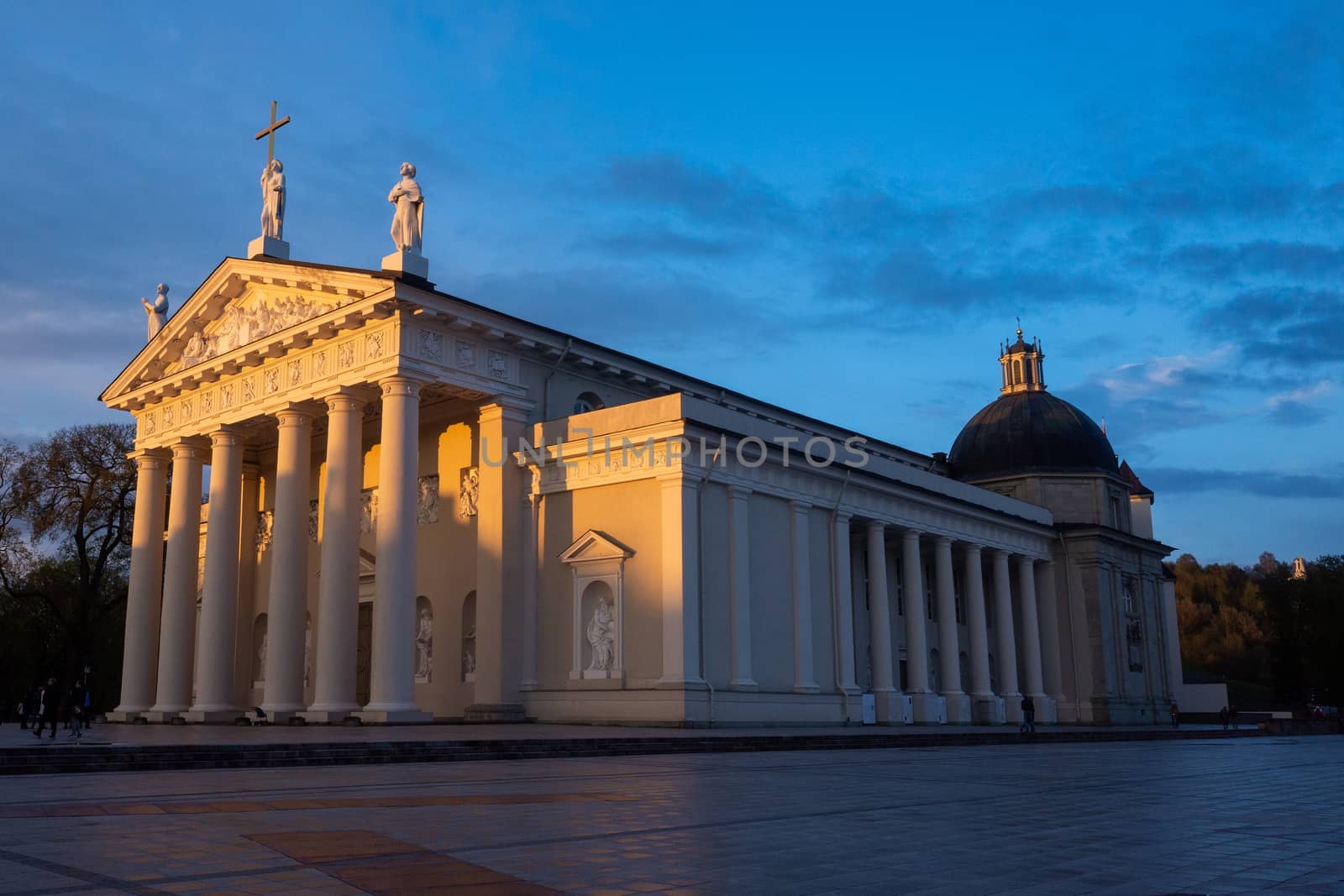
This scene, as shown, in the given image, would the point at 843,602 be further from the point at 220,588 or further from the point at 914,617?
the point at 220,588

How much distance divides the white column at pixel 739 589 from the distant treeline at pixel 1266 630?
50274 mm

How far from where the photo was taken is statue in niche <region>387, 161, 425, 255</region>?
29.2 meters

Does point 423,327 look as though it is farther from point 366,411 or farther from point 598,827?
point 598,827

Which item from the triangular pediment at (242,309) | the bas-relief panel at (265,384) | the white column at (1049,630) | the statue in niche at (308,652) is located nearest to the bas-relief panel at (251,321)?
the triangular pediment at (242,309)

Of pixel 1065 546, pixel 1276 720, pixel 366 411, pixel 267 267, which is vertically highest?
pixel 267 267

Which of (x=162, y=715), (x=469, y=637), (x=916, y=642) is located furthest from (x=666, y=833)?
(x=162, y=715)

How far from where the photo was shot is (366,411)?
34.6 meters

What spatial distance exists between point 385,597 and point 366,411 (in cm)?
867

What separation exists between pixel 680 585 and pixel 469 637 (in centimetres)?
703

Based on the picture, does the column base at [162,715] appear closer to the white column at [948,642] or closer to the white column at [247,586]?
the white column at [247,586]

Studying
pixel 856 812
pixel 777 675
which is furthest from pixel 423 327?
pixel 856 812

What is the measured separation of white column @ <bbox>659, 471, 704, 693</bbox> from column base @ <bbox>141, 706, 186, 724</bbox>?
15.6 meters

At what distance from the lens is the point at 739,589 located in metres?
28.9

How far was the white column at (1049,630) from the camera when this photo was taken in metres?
45.3
